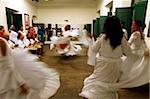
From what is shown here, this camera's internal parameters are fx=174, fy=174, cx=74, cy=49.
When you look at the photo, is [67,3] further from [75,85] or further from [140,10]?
[75,85]

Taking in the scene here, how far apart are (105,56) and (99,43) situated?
18 cm

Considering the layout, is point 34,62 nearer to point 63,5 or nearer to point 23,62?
point 23,62

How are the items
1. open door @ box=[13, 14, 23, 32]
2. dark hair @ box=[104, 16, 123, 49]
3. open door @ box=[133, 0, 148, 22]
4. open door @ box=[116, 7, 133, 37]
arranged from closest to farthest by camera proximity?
1. dark hair @ box=[104, 16, 123, 49]
2. open door @ box=[133, 0, 148, 22]
3. open door @ box=[116, 7, 133, 37]
4. open door @ box=[13, 14, 23, 32]

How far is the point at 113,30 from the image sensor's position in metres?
2.11

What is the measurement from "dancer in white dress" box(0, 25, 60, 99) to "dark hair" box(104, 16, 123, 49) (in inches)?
34.9

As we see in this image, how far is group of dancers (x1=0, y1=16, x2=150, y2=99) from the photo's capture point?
1675 millimetres

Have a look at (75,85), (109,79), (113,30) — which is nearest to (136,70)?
(109,79)

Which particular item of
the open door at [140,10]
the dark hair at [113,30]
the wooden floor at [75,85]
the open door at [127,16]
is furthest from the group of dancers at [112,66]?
the open door at [127,16]

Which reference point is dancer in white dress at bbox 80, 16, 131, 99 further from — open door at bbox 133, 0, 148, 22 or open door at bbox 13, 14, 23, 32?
open door at bbox 13, 14, 23, 32

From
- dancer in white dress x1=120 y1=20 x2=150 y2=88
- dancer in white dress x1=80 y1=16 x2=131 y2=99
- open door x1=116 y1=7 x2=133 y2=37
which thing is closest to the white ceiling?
open door x1=116 y1=7 x2=133 y2=37

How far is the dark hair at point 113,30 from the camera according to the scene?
2.08 metres

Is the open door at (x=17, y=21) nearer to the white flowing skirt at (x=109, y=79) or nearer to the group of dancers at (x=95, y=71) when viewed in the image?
the group of dancers at (x=95, y=71)

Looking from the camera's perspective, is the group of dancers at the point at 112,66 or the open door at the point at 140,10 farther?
the open door at the point at 140,10

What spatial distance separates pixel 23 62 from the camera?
183cm
